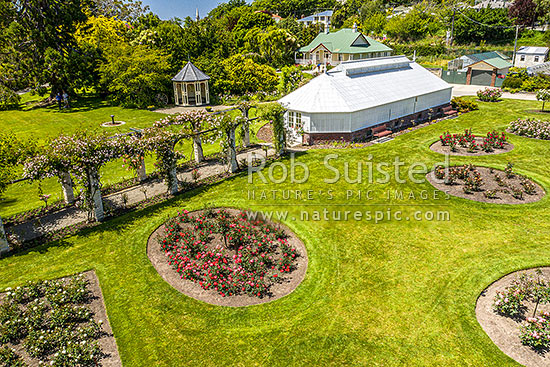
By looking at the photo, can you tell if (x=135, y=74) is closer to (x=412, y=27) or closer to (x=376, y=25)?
(x=412, y=27)

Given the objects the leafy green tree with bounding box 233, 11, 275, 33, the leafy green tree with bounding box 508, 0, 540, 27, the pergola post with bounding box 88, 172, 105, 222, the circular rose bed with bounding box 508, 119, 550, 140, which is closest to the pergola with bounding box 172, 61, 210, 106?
the pergola post with bounding box 88, 172, 105, 222

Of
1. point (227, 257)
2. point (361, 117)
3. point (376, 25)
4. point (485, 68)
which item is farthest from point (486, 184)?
point (376, 25)

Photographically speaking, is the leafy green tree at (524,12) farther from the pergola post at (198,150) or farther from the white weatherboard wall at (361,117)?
the pergola post at (198,150)

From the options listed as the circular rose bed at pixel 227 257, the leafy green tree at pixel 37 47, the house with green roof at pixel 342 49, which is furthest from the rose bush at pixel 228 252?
the house with green roof at pixel 342 49

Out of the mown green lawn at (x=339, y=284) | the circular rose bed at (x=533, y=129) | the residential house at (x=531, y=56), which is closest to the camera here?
the mown green lawn at (x=339, y=284)

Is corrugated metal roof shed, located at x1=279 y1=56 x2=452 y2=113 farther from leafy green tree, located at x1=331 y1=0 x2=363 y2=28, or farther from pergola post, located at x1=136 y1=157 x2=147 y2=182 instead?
leafy green tree, located at x1=331 y1=0 x2=363 y2=28
